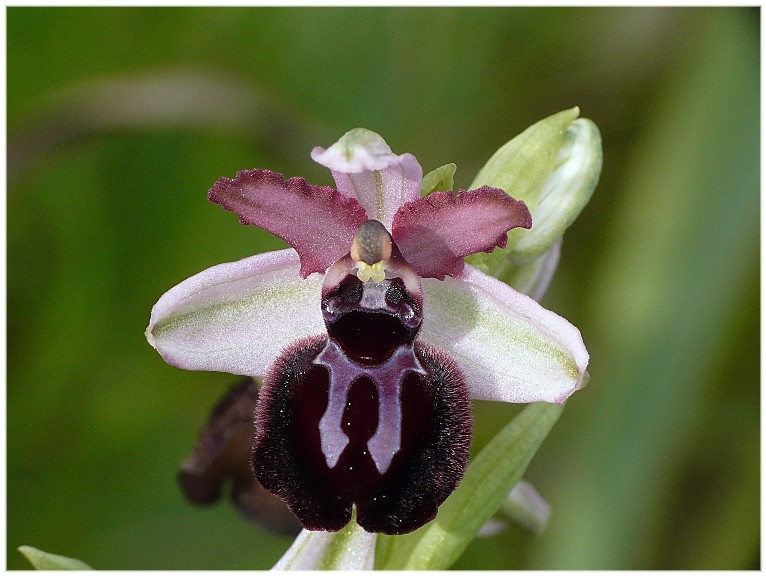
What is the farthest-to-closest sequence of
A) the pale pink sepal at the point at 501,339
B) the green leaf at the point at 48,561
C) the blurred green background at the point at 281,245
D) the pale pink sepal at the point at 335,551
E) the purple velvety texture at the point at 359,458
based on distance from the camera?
1. the blurred green background at the point at 281,245
2. the green leaf at the point at 48,561
3. the pale pink sepal at the point at 335,551
4. the pale pink sepal at the point at 501,339
5. the purple velvety texture at the point at 359,458

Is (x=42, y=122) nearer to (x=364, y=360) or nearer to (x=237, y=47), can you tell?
(x=237, y=47)

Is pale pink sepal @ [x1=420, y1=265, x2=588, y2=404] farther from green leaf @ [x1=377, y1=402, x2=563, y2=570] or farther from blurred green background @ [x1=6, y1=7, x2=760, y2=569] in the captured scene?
blurred green background @ [x1=6, y1=7, x2=760, y2=569]

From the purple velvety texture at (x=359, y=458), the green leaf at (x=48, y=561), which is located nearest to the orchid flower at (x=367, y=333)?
the purple velvety texture at (x=359, y=458)

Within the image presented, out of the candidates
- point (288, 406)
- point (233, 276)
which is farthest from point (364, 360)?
point (233, 276)

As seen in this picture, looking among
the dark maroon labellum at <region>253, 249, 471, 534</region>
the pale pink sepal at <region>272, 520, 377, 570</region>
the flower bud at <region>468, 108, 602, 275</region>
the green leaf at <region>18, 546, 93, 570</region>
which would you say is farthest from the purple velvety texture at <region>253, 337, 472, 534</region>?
the green leaf at <region>18, 546, 93, 570</region>

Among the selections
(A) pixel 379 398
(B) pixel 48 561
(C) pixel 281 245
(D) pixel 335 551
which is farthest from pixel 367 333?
(C) pixel 281 245

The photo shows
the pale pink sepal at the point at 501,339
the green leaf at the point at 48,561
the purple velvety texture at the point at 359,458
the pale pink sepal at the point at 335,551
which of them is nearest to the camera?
the purple velvety texture at the point at 359,458

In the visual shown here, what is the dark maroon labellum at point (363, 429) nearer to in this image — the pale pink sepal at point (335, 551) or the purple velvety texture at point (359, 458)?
the purple velvety texture at point (359, 458)
